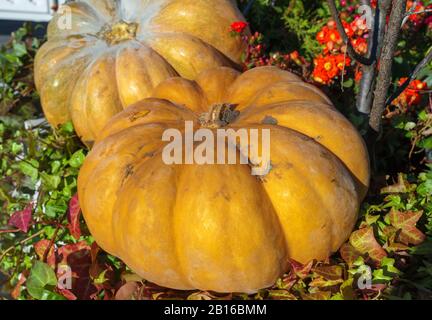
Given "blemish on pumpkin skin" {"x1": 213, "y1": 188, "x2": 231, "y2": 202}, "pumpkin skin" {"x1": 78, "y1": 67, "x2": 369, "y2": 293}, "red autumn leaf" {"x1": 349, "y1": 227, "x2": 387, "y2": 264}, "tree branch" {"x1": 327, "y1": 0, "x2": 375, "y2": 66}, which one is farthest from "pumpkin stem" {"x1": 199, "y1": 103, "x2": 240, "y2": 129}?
"red autumn leaf" {"x1": 349, "y1": 227, "x2": 387, "y2": 264}

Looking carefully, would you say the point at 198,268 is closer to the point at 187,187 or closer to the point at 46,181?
the point at 187,187

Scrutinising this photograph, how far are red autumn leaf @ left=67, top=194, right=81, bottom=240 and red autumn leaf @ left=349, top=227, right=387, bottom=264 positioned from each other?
3.50ft

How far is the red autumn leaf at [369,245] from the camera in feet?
5.30

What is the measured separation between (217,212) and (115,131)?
0.65 m

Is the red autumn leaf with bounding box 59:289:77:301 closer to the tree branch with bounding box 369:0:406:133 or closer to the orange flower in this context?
the tree branch with bounding box 369:0:406:133

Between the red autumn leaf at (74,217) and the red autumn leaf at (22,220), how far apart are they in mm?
180

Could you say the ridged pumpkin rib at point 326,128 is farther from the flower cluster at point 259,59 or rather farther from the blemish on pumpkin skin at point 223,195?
the flower cluster at point 259,59

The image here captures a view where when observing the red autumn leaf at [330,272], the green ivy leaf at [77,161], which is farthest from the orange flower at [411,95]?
the green ivy leaf at [77,161]

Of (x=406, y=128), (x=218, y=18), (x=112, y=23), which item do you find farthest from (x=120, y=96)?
(x=406, y=128)

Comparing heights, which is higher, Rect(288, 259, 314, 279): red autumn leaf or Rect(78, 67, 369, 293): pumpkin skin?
Rect(78, 67, 369, 293): pumpkin skin

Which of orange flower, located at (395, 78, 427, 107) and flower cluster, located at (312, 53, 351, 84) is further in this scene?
flower cluster, located at (312, 53, 351, 84)

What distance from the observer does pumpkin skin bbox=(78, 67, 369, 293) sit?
4.69 ft

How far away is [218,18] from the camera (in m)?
2.50
